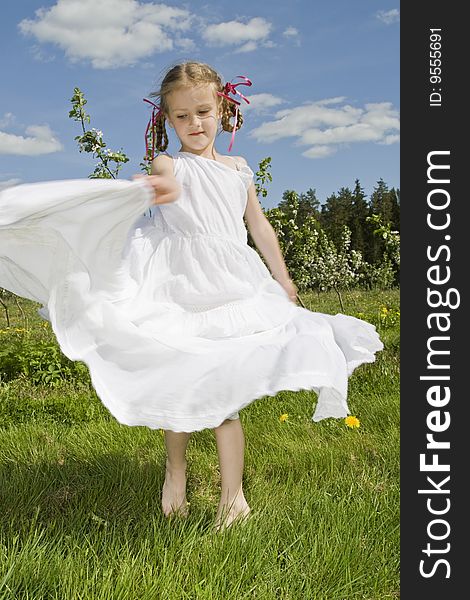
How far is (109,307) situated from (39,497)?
1.15 meters

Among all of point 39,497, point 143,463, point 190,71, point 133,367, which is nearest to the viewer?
point 133,367

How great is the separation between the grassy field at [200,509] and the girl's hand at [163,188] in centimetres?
129

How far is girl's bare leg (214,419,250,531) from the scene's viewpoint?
110 inches

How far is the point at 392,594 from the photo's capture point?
2562mm

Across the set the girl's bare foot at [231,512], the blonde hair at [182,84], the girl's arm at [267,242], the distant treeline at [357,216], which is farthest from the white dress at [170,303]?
the distant treeline at [357,216]

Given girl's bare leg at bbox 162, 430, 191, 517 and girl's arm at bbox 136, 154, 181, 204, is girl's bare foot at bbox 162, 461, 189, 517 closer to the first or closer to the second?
girl's bare leg at bbox 162, 430, 191, 517

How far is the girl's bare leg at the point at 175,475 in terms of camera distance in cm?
304

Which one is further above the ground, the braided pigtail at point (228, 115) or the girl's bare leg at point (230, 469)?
the braided pigtail at point (228, 115)

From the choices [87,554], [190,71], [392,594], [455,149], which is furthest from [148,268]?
[392,594]

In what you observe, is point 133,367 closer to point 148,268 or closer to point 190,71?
point 148,268

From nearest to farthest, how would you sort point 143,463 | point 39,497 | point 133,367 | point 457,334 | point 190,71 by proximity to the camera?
point 133,367 → point 457,334 → point 190,71 → point 39,497 → point 143,463

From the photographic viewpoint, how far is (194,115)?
3018 mm

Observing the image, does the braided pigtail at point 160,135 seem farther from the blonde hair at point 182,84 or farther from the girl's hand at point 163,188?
the girl's hand at point 163,188

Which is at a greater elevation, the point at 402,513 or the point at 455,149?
the point at 455,149
